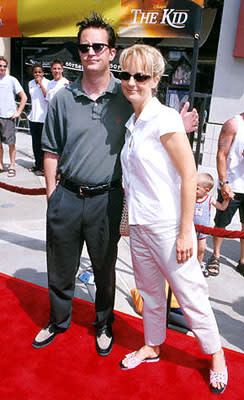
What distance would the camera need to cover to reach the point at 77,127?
2152 millimetres

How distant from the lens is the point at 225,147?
3473 millimetres

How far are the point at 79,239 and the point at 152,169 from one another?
2.57ft

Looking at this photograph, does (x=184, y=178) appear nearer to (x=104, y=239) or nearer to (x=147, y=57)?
(x=147, y=57)

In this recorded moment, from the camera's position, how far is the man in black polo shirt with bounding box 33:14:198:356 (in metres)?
2.15

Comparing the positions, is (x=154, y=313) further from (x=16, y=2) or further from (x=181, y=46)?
(x=181, y=46)

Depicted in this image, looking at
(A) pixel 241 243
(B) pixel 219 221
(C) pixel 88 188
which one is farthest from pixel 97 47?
(A) pixel 241 243

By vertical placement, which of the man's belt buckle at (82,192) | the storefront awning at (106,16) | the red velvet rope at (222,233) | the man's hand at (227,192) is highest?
the storefront awning at (106,16)

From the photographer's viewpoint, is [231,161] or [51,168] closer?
[51,168]

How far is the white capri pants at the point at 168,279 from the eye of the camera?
203 cm

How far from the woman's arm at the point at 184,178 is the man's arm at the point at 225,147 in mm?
1634

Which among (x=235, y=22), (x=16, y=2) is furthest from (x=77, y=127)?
(x=235, y=22)

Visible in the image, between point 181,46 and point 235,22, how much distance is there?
4215mm

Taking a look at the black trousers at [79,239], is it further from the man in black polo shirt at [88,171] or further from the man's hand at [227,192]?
the man's hand at [227,192]

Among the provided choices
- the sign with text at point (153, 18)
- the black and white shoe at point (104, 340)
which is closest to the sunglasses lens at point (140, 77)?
the black and white shoe at point (104, 340)
